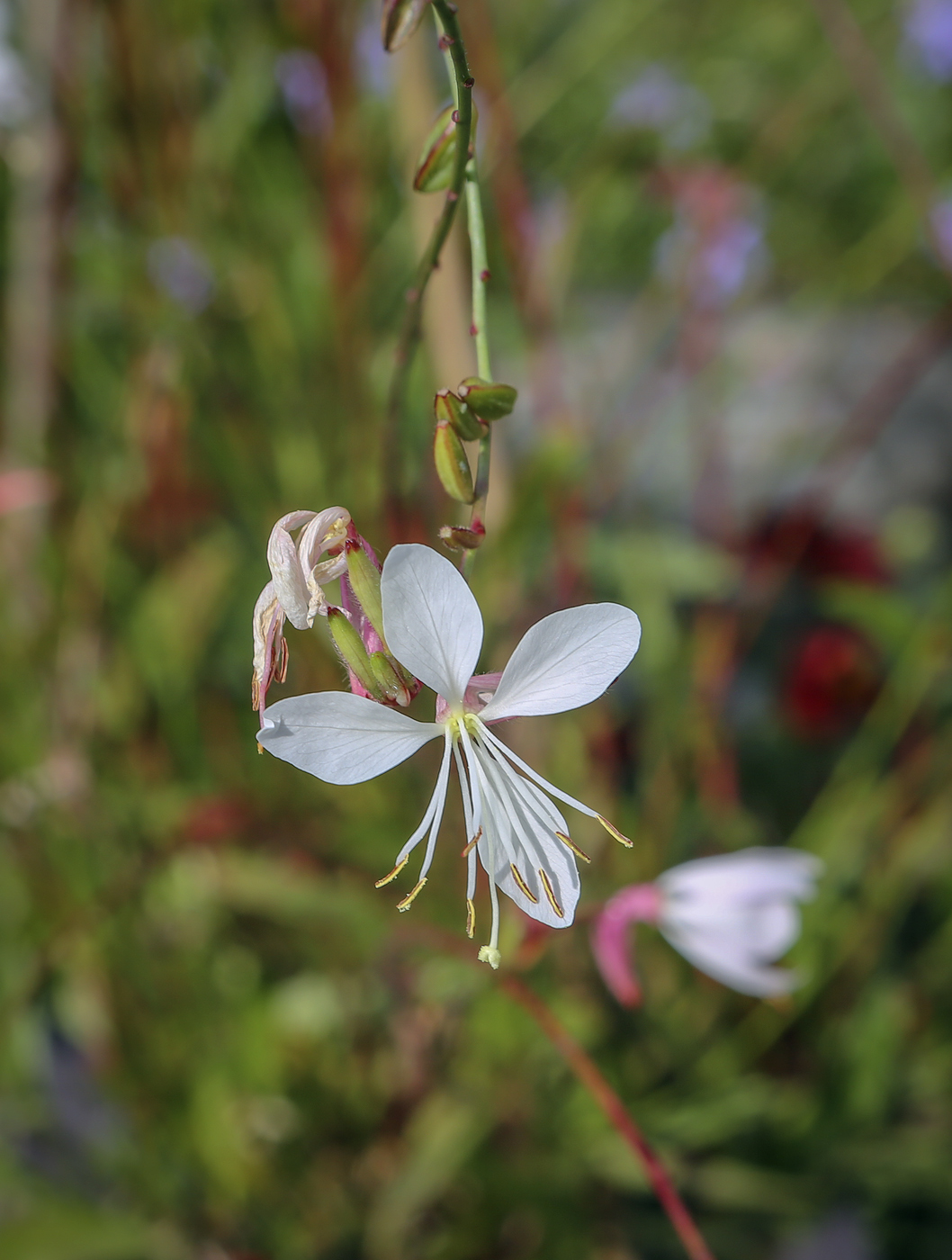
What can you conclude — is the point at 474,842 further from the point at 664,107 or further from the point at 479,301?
the point at 664,107

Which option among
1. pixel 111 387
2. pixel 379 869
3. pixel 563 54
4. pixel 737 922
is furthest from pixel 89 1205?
pixel 563 54

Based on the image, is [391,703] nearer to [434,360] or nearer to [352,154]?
[434,360]

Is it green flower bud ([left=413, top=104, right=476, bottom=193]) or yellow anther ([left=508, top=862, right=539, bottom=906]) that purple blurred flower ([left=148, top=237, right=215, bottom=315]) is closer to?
green flower bud ([left=413, top=104, right=476, bottom=193])

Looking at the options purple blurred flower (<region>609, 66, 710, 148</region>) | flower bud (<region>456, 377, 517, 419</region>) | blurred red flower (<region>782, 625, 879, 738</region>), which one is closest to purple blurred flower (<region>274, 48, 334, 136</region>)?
purple blurred flower (<region>609, 66, 710, 148</region>)

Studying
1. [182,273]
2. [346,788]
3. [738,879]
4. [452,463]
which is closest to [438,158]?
[452,463]

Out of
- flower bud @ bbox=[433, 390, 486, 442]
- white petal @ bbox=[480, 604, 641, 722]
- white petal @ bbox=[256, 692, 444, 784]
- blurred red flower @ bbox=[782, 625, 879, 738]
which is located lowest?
white petal @ bbox=[256, 692, 444, 784]

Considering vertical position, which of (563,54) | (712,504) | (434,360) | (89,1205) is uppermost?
(563,54)

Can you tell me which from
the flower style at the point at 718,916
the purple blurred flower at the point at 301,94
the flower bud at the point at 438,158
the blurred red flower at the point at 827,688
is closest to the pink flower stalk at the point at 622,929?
the flower style at the point at 718,916
